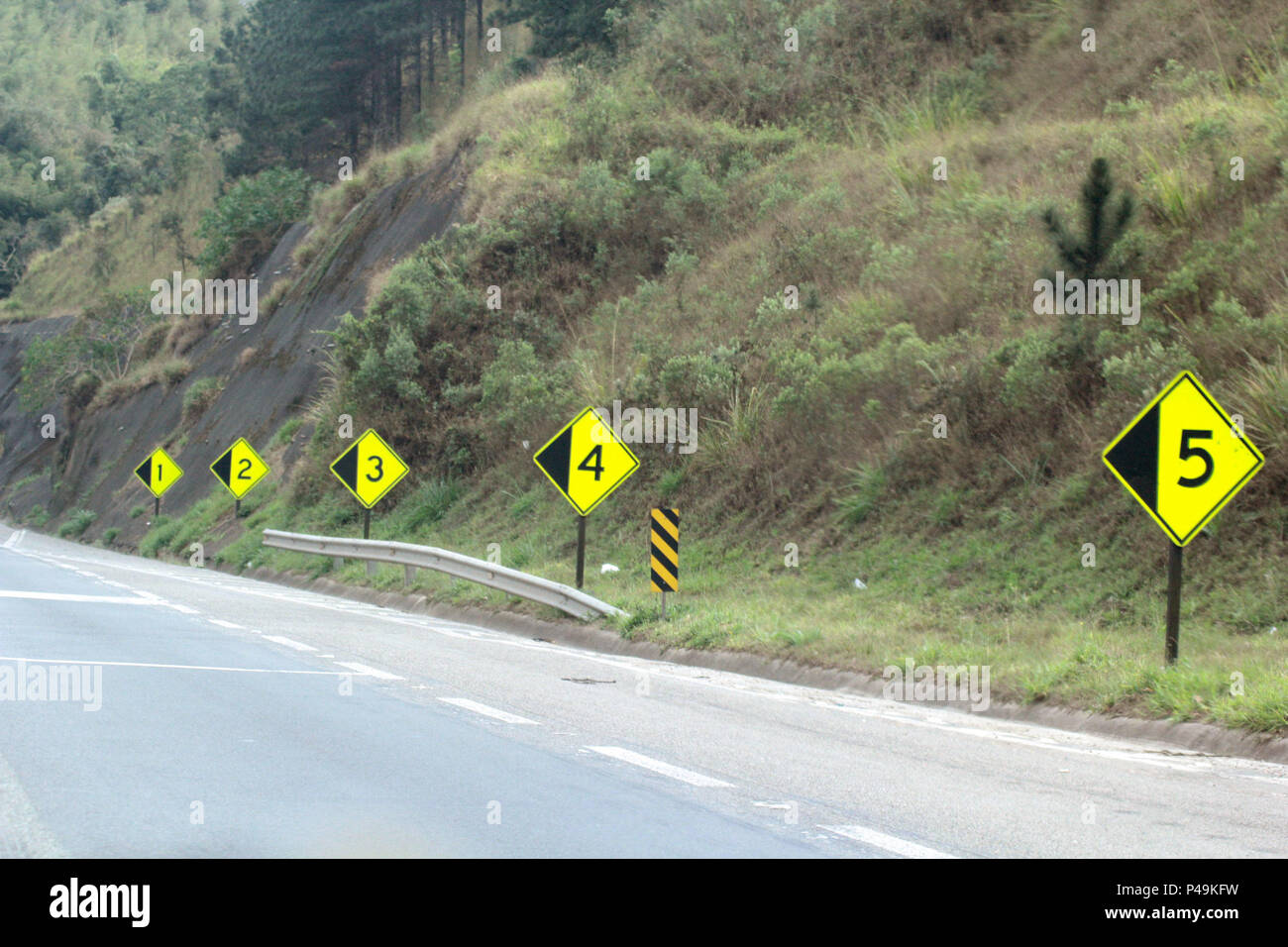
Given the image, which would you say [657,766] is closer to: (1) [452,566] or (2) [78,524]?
(1) [452,566]

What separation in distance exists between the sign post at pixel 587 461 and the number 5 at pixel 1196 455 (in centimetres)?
835

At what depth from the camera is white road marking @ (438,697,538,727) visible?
9523 mm

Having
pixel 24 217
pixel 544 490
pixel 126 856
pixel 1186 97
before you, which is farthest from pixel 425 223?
pixel 24 217

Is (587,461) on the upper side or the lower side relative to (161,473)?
lower

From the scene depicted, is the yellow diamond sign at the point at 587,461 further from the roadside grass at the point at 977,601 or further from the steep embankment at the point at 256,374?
the steep embankment at the point at 256,374

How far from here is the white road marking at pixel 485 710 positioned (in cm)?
952

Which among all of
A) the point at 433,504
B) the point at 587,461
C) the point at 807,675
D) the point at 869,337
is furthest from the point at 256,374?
the point at 807,675

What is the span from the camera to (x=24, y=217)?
94188 millimetres

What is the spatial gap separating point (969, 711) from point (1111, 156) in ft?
36.7

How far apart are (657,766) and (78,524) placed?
46.6 metres

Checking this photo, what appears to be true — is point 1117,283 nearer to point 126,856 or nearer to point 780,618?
point 780,618

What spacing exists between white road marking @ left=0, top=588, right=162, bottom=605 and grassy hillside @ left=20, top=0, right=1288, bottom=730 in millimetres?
5137

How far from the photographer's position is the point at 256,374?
4550cm

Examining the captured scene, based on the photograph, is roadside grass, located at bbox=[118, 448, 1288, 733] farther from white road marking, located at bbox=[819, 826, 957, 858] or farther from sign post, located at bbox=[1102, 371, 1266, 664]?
white road marking, located at bbox=[819, 826, 957, 858]
